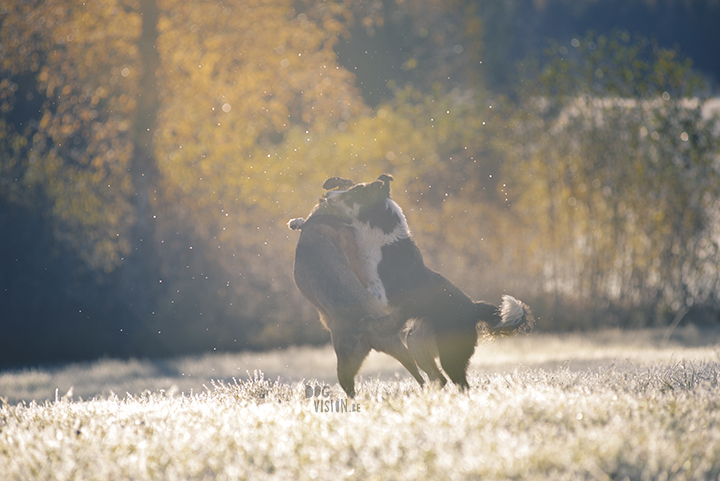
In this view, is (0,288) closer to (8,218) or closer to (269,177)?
(8,218)

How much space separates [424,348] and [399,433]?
1326 millimetres

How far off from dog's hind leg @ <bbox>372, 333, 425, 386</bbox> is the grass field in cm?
24

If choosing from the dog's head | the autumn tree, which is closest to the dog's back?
the dog's head

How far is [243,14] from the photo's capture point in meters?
11.4

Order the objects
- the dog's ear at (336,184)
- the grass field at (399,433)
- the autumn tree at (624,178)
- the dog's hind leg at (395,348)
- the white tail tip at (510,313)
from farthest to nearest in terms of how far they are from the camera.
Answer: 1. the autumn tree at (624,178)
2. the dog's ear at (336,184)
3. the white tail tip at (510,313)
4. the dog's hind leg at (395,348)
5. the grass field at (399,433)

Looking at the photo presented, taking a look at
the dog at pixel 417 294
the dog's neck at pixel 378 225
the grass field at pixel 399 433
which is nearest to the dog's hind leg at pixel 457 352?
the dog at pixel 417 294

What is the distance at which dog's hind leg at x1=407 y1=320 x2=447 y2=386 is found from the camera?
160 inches

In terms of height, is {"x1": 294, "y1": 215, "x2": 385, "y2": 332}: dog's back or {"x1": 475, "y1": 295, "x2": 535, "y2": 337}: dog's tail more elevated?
{"x1": 294, "y1": 215, "x2": 385, "y2": 332}: dog's back

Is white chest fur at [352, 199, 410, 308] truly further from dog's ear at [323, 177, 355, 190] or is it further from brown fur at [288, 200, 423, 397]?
dog's ear at [323, 177, 355, 190]

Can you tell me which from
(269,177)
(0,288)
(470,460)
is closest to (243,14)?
(269,177)

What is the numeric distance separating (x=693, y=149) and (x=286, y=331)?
25.1 feet

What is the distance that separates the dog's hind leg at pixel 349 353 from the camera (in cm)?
384

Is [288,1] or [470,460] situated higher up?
[288,1]

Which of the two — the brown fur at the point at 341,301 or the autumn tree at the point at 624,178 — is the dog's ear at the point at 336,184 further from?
the autumn tree at the point at 624,178
